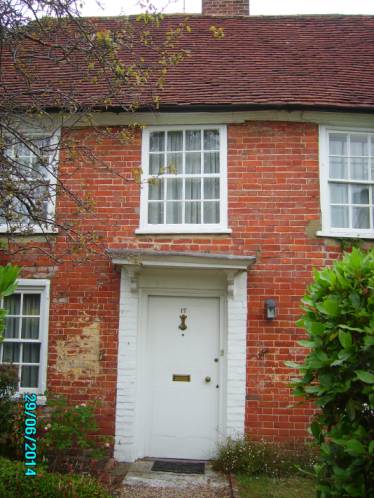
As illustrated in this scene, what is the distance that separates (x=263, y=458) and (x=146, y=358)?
2.25 m

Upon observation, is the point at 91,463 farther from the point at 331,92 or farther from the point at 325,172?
the point at 331,92

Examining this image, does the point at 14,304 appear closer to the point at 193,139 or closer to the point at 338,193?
the point at 193,139

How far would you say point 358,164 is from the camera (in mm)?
7543

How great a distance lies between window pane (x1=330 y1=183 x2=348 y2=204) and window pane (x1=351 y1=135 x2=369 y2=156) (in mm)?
613

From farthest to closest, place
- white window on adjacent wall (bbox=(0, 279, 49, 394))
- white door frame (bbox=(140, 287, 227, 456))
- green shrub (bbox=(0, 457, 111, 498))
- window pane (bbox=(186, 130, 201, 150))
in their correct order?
window pane (bbox=(186, 130, 201, 150)) → white window on adjacent wall (bbox=(0, 279, 49, 394)) → white door frame (bbox=(140, 287, 227, 456)) → green shrub (bbox=(0, 457, 111, 498))

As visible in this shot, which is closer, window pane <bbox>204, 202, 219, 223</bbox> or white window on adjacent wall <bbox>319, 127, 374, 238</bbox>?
white window on adjacent wall <bbox>319, 127, 374, 238</bbox>

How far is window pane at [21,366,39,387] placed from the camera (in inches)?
287

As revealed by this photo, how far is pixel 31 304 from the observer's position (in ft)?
24.5

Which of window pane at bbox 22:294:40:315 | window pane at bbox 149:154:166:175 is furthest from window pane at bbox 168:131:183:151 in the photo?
window pane at bbox 22:294:40:315

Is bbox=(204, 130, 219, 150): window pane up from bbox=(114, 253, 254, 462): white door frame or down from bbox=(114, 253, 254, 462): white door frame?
up

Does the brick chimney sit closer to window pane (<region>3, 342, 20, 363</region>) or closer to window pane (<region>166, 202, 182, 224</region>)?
window pane (<region>166, 202, 182, 224</region>)

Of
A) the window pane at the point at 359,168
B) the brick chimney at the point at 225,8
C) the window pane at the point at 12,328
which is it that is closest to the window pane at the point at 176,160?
the window pane at the point at 359,168

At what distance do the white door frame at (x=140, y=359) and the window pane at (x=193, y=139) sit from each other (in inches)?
82.6

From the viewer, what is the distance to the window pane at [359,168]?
7.51 metres
